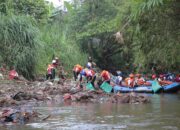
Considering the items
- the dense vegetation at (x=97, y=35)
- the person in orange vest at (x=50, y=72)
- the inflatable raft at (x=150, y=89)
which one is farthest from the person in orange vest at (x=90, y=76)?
the person in orange vest at (x=50, y=72)

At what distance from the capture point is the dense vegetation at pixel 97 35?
15250 millimetres

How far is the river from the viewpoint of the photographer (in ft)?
28.0

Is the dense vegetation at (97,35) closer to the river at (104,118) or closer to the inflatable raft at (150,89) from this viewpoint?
the inflatable raft at (150,89)

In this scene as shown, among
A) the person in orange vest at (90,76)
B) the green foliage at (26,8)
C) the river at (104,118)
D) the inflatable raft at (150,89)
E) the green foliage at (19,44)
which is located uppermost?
the green foliage at (26,8)

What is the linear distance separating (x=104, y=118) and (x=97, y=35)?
2868 cm

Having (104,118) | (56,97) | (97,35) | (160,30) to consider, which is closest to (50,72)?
(56,97)

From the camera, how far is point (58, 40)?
90.5 ft

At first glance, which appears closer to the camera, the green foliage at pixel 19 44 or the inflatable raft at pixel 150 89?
the green foliage at pixel 19 44

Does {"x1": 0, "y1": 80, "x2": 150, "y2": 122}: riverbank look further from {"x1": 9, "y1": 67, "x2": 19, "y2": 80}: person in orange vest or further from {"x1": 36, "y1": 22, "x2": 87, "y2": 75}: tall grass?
{"x1": 36, "y1": 22, "x2": 87, "y2": 75}: tall grass

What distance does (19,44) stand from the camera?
68.2 ft

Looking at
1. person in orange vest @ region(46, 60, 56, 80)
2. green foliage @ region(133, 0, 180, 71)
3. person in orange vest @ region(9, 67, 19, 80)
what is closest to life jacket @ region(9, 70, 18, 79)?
person in orange vest @ region(9, 67, 19, 80)

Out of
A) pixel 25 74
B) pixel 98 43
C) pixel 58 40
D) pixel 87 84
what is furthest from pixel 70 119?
pixel 98 43

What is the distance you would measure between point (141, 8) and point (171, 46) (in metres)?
3.99

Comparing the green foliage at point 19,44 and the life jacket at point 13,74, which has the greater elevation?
the green foliage at point 19,44
